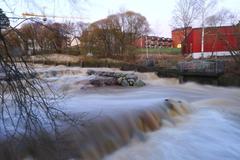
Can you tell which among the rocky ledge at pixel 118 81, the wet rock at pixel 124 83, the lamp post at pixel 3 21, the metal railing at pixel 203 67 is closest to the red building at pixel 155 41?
the metal railing at pixel 203 67

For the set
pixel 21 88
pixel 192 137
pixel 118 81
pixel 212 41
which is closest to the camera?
pixel 21 88

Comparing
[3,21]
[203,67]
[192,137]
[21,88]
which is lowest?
[192,137]

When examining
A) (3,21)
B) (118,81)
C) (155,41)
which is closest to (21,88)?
(3,21)

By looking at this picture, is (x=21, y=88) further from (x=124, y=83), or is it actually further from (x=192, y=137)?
(x=124, y=83)

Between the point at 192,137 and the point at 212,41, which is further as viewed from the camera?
the point at 212,41

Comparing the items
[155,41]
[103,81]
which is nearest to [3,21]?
[103,81]

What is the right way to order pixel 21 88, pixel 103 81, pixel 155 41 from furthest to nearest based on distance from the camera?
pixel 155 41
pixel 103 81
pixel 21 88

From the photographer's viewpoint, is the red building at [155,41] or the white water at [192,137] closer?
Answer: the white water at [192,137]

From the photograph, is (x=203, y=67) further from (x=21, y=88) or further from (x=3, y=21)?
(x=3, y=21)

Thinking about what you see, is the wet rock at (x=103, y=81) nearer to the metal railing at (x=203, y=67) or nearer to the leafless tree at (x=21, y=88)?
the metal railing at (x=203, y=67)

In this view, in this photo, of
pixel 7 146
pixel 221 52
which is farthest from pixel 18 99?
pixel 221 52

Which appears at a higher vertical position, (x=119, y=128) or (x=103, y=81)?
(x=119, y=128)

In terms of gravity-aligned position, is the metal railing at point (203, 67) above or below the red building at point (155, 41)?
below

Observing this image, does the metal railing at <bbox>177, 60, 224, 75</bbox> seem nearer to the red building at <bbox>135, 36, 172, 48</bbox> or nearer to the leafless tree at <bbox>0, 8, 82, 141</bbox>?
the leafless tree at <bbox>0, 8, 82, 141</bbox>
